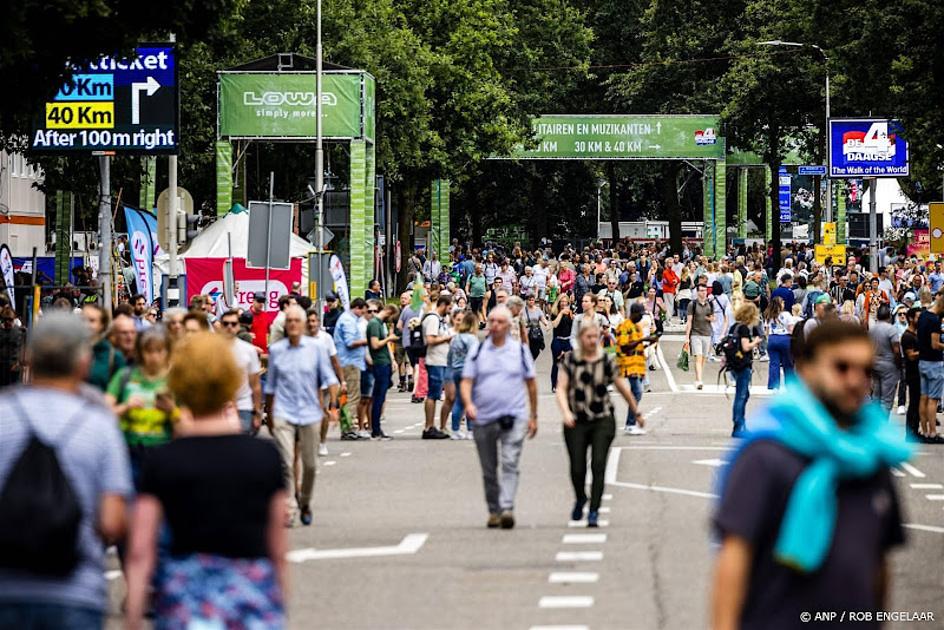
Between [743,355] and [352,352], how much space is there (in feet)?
14.6

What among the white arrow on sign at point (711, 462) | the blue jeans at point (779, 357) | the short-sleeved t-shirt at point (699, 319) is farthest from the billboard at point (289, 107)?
the white arrow on sign at point (711, 462)

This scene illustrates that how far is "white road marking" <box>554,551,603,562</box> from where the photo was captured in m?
12.8

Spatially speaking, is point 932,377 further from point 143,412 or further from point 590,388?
point 143,412

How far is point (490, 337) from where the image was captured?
583 inches

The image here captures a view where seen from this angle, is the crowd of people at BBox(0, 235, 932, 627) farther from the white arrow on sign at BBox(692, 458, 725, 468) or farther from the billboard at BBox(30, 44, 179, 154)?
the billboard at BBox(30, 44, 179, 154)

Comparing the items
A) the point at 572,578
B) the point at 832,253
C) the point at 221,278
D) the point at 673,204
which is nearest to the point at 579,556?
the point at 572,578

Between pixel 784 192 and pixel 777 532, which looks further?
pixel 784 192

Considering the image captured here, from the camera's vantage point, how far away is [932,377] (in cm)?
2217

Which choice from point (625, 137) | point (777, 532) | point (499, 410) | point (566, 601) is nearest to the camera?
point (777, 532)

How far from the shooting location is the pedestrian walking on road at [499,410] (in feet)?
47.4

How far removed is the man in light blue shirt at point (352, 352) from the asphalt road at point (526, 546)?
126cm

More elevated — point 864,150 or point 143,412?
point 864,150

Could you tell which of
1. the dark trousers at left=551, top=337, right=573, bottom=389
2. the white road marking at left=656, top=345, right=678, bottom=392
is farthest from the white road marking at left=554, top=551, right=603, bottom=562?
the white road marking at left=656, top=345, right=678, bottom=392

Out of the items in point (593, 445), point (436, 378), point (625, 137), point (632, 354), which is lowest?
point (436, 378)
